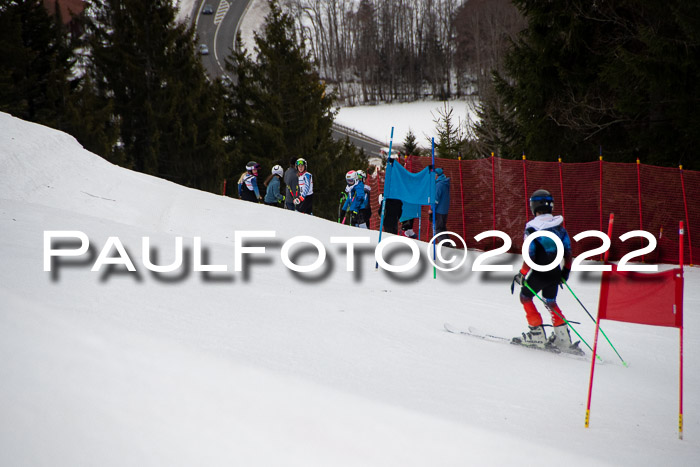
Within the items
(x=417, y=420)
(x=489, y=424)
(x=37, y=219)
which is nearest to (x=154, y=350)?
(x=417, y=420)

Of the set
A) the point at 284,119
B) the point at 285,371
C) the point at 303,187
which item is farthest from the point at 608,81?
the point at 284,119

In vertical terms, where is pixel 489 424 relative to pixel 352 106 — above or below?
below

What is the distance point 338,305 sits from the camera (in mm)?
7688

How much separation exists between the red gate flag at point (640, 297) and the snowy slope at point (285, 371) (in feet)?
2.84

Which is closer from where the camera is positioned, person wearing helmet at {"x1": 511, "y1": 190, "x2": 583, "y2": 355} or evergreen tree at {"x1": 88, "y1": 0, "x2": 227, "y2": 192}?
person wearing helmet at {"x1": 511, "y1": 190, "x2": 583, "y2": 355}

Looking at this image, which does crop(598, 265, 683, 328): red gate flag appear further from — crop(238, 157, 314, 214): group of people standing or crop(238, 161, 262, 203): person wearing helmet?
crop(238, 161, 262, 203): person wearing helmet

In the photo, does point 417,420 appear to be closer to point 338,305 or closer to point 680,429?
point 680,429

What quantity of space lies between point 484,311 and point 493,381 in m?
2.99

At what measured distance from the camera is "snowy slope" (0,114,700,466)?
3352 mm

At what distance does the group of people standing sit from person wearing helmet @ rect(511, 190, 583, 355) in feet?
25.9

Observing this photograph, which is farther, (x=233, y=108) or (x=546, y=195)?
(x=233, y=108)

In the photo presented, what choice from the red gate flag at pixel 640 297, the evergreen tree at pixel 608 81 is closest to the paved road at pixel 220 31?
the evergreen tree at pixel 608 81

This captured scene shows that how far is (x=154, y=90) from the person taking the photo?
85.5 ft

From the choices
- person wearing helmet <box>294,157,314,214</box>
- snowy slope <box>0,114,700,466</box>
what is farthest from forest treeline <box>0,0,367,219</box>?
snowy slope <box>0,114,700,466</box>
